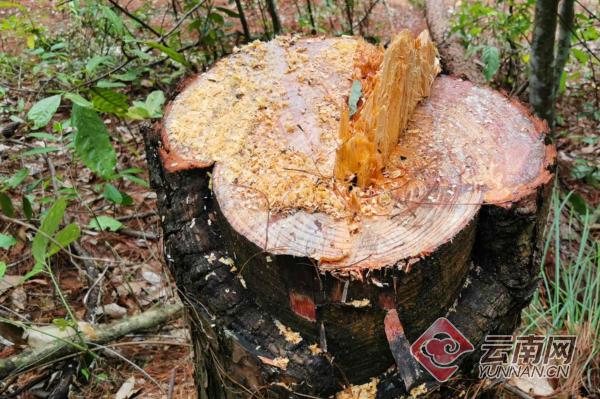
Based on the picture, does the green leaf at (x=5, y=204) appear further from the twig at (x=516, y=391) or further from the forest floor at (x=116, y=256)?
the twig at (x=516, y=391)

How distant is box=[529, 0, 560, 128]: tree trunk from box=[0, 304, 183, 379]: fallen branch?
1.83 meters

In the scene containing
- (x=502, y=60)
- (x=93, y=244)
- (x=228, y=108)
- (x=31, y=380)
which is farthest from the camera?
(x=502, y=60)

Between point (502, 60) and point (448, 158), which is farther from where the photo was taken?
point (502, 60)

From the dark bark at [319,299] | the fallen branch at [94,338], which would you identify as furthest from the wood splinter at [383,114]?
the fallen branch at [94,338]


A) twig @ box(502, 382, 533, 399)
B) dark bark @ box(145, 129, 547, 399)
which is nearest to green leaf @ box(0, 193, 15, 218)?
dark bark @ box(145, 129, 547, 399)

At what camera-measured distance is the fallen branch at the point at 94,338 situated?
70.7 inches

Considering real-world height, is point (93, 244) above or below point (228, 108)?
below

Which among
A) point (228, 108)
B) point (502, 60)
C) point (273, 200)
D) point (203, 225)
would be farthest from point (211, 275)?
point (502, 60)

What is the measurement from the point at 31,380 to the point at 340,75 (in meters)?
1.58

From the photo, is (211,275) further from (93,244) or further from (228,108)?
(93,244)

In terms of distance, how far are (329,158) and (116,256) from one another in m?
1.33

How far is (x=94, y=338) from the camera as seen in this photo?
190 centimetres

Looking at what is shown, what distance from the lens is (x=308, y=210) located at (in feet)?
4.32

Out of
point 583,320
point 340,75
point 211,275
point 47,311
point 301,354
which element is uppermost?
point 340,75
